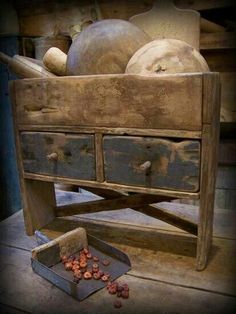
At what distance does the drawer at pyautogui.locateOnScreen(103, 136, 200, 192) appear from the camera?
1.18 metres

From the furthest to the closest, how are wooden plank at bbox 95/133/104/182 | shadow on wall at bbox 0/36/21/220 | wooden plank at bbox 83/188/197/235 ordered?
shadow on wall at bbox 0/36/21/220 → wooden plank at bbox 83/188/197/235 → wooden plank at bbox 95/133/104/182

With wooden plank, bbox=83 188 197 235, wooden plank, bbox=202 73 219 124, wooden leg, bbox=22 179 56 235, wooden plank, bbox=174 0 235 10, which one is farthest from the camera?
wooden plank, bbox=174 0 235 10

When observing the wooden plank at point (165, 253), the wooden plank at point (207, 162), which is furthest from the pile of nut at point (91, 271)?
the wooden plank at point (207, 162)

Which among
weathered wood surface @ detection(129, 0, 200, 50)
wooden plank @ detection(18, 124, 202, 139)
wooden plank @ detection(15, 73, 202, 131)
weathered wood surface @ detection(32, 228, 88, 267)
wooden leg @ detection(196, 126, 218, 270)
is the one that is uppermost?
weathered wood surface @ detection(129, 0, 200, 50)

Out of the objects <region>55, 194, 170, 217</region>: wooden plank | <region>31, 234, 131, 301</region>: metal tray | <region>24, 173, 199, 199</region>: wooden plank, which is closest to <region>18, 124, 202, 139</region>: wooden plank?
<region>24, 173, 199, 199</region>: wooden plank

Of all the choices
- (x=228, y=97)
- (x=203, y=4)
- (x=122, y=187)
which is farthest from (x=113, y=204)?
(x=203, y=4)

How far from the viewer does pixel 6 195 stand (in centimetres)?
260

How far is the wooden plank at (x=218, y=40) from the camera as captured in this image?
1.82 m

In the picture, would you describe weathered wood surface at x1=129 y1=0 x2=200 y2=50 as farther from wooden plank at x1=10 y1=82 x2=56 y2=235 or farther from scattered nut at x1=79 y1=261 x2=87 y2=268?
scattered nut at x1=79 y1=261 x2=87 y2=268

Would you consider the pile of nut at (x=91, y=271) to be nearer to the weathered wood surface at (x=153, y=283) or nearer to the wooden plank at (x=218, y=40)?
the weathered wood surface at (x=153, y=283)

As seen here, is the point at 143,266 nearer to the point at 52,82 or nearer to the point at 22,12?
the point at 52,82

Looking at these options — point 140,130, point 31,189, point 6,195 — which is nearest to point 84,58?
point 140,130

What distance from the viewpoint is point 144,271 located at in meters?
1.33

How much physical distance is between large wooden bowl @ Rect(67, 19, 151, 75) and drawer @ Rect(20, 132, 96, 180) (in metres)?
0.30
